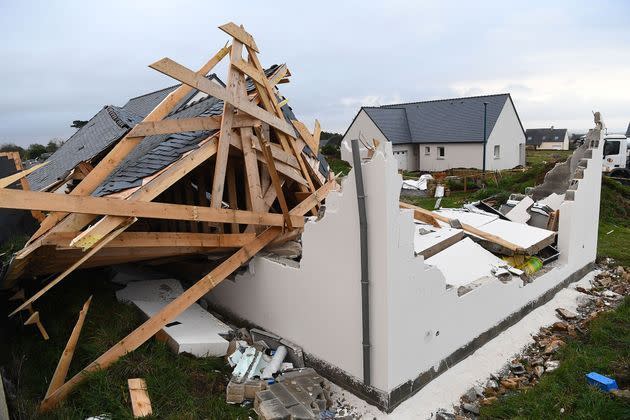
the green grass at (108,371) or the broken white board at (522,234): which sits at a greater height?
the broken white board at (522,234)

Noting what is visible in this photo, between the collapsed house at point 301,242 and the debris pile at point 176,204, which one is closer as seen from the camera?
the collapsed house at point 301,242

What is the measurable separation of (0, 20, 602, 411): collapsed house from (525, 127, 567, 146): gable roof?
66.1m

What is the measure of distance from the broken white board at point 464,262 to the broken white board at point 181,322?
3710 millimetres

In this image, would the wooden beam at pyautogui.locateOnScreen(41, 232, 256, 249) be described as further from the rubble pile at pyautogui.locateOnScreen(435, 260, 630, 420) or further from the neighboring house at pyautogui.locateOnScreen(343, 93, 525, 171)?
the neighboring house at pyautogui.locateOnScreen(343, 93, 525, 171)

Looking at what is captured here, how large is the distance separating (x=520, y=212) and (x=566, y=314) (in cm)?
291

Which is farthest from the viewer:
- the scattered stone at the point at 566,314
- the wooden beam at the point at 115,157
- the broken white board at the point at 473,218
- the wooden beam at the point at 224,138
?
the broken white board at the point at 473,218

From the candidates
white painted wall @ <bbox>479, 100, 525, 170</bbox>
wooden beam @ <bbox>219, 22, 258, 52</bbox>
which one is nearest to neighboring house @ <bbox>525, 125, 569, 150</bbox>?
white painted wall @ <bbox>479, 100, 525, 170</bbox>

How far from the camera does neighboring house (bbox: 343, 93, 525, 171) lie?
3084 cm

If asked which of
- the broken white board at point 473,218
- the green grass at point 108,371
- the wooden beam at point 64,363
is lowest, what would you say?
the green grass at point 108,371

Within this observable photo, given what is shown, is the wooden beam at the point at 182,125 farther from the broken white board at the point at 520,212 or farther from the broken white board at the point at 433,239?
the broken white board at the point at 520,212

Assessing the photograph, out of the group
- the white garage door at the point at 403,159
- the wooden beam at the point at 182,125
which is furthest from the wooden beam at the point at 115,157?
the white garage door at the point at 403,159

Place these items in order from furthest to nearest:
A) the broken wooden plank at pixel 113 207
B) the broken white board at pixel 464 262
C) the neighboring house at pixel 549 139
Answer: the neighboring house at pixel 549 139, the broken white board at pixel 464 262, the broken wooden plank at pixel 113 207

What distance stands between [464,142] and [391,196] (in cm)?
2814

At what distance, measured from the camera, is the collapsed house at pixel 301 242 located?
505 centimetres
